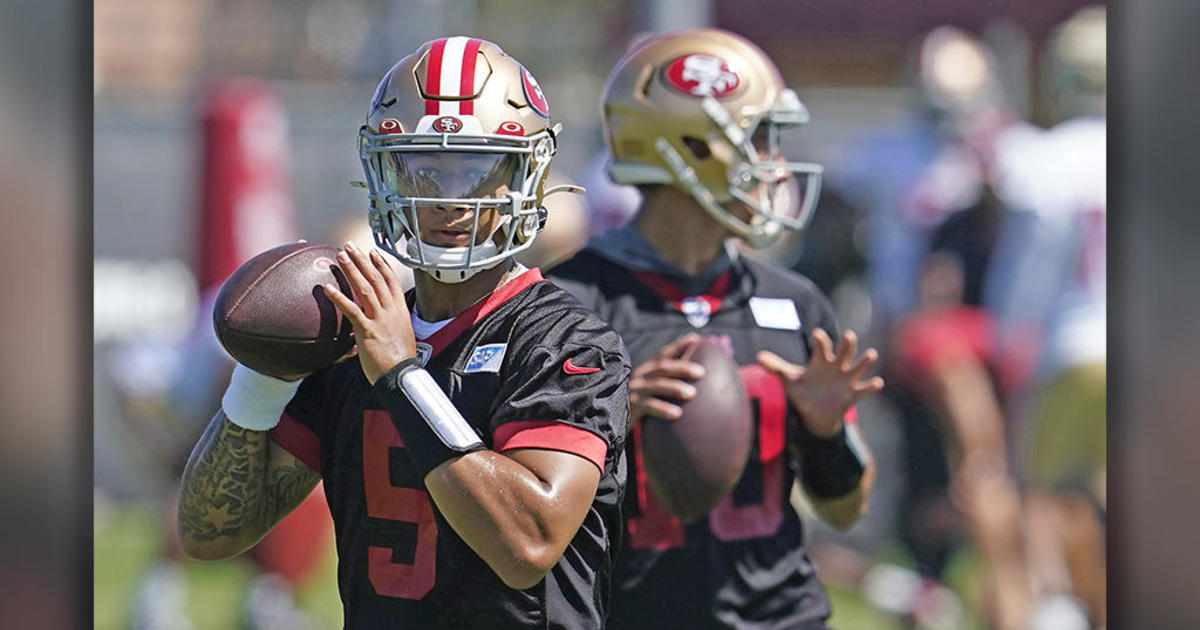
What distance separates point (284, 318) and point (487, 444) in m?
0.34

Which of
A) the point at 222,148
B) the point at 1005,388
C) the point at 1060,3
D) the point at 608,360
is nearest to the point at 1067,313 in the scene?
the point at 1005,388

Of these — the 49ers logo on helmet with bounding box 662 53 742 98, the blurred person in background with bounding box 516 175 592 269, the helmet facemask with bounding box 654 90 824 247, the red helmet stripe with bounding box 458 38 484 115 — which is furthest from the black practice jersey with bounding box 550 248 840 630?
the blurred person in background with bounding box 516 175 592 269

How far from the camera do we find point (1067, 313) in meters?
6.97

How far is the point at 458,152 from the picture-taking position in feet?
8.68

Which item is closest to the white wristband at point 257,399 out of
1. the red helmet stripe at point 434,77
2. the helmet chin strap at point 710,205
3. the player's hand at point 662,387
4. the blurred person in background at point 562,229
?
the red helmet stripe at point 434,77

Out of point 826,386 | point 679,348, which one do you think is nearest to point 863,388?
point 826,386

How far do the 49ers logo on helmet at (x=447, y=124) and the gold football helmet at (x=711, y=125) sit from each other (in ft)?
3.93

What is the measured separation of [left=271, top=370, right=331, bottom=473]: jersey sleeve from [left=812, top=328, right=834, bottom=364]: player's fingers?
1213 mm

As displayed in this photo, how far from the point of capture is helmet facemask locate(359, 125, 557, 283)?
2.62m

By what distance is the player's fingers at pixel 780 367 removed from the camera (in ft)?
11.9

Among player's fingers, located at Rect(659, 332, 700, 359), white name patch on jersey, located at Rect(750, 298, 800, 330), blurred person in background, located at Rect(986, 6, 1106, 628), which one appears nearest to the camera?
player's fingers, located at Rect(659, 332, 700, 359)

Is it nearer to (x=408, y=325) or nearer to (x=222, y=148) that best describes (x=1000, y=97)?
(x=222, y=148)

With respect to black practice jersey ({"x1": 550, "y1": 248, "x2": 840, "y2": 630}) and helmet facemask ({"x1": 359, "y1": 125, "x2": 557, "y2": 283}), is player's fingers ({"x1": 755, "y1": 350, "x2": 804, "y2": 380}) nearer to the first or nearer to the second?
black practice jersey ({"x1": 550, "y1": 248, "x2": 840, "y2": 630})

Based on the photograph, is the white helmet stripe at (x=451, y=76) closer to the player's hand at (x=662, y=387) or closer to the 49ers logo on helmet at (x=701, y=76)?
the player's hand at (x=662, y=387)
